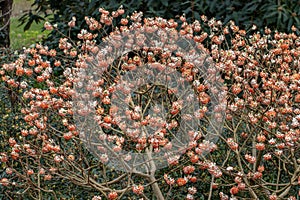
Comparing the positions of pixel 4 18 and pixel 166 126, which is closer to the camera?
pixel 166 126

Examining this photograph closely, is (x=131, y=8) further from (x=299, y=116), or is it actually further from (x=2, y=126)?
(x=299, y=116)

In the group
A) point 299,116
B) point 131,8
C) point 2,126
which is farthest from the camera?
point 131,8

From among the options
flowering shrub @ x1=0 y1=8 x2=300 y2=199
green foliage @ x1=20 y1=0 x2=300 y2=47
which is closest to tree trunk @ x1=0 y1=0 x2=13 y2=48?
green foliage @ x1=20 y1=0 x2=300 y2=47

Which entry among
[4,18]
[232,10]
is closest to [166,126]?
[232,10]

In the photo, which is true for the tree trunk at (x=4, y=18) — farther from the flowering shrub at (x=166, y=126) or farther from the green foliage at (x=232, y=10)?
the flowering shrub at (x=166, y=126)

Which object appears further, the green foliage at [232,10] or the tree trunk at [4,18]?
the tree trunk at [4,18]

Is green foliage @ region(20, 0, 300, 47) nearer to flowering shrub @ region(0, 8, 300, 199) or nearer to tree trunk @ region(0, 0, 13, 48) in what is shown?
tree trunk @ region(0, 0, 13, 48)

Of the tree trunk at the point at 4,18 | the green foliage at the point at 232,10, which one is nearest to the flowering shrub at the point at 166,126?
the green foliage at the point at 232,10

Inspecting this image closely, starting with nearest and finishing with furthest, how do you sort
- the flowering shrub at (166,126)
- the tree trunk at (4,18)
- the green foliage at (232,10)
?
1. the flowering shrub at (166,126)
2. the green foliage at (232,10)
3. the tree trunk at (4,18)

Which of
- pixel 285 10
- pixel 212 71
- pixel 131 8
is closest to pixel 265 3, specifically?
pixel 285 10

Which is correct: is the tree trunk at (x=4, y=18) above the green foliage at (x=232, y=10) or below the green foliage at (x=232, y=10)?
below

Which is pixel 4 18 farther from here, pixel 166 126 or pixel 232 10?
pixel 166 126
